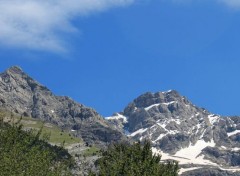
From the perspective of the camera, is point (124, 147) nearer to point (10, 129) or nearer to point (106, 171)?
point (106, 171)

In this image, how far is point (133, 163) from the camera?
93.4 meters

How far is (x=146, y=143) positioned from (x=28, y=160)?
2700 centimetres

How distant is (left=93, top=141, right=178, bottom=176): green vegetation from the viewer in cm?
9062

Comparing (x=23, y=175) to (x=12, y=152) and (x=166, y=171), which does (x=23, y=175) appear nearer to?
(x=12, y=152)

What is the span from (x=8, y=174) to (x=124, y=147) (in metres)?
27.3

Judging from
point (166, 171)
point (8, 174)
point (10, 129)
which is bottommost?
point (8, 174)

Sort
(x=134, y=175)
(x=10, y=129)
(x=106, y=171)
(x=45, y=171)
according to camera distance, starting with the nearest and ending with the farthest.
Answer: (x=134, y=175), (x=106, y=171), (x=45, y=171), (x=10, y=129)

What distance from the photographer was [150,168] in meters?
92.5

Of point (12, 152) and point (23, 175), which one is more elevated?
point (12, 152)

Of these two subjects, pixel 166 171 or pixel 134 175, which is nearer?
pixel 134 175

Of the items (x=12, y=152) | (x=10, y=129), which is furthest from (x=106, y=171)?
(x=10, y=129)

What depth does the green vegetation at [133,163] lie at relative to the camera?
90.6m

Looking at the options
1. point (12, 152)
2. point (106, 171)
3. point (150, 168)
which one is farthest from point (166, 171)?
point (12, 152)

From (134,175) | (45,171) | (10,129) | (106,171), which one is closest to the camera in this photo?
(134,175)
